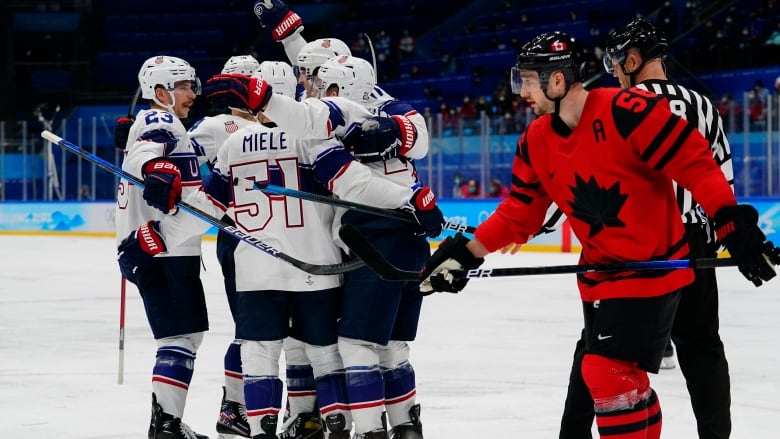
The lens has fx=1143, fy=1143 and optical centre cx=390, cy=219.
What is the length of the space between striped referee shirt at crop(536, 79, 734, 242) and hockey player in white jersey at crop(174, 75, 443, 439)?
1.90 ft

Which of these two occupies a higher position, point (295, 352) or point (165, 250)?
point (165, 250)

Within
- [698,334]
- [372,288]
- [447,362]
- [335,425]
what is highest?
[372,288]

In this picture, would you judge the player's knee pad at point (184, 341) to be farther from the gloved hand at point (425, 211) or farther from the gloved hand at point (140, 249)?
the gloved hand at point (425, 211)

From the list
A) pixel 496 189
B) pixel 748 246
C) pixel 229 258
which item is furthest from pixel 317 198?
pixel 496 189

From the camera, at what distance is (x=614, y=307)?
8.54 ft

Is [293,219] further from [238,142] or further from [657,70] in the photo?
[657,70]

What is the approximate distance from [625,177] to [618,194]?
1.6 inches

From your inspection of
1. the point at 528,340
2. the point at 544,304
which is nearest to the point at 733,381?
the point at 528,340

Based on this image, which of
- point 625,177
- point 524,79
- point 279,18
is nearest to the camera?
point 625,177

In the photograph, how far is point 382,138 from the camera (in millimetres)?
3246

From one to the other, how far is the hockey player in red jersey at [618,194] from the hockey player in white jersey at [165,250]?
1310mm

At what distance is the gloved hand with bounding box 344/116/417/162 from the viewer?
324cm

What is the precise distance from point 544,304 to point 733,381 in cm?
292

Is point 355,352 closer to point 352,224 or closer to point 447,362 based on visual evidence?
point 352,224
